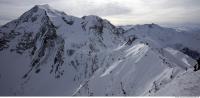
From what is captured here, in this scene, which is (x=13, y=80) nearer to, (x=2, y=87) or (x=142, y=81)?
(x=2, y=87)

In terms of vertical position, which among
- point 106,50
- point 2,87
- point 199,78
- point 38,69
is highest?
point 199,78

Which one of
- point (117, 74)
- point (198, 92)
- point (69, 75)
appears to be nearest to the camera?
point (198, 92)

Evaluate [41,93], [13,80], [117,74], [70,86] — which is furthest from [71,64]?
[117,74]

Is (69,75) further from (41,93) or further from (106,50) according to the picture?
(106,50)

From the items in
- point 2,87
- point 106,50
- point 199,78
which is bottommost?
point 2,87

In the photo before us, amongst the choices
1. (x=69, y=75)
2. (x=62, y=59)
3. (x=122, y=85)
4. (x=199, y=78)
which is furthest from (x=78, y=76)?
(x=199, y=78)

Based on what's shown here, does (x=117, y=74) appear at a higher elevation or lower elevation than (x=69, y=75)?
higher

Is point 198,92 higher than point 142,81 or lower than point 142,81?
higher

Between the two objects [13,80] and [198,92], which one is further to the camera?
[13,80]

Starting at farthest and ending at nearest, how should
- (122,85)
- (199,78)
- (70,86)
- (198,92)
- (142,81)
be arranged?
1. (70,86)
2. (122,85)
3. (142,81)
4. (199,78)
5. (198,92)
